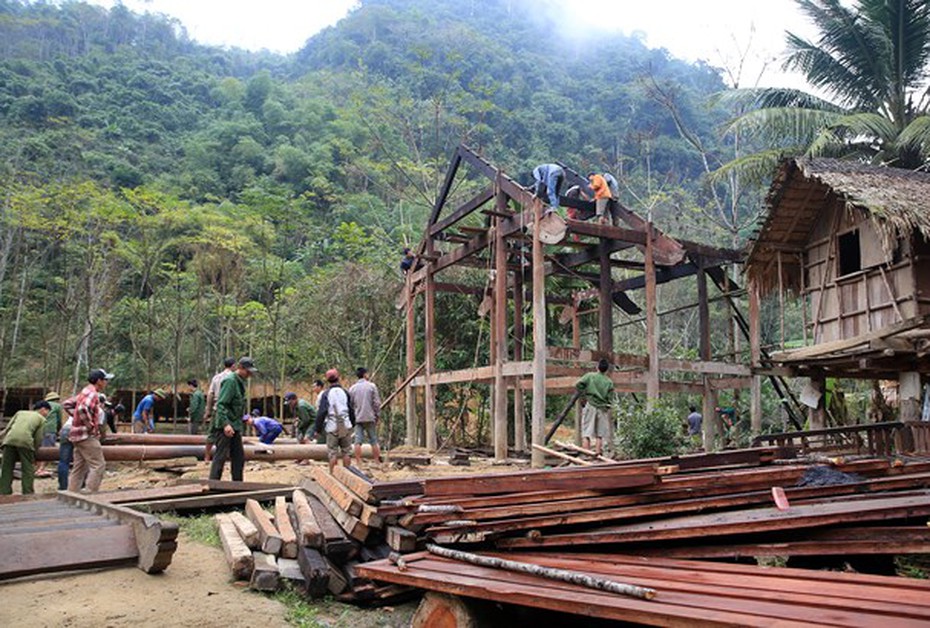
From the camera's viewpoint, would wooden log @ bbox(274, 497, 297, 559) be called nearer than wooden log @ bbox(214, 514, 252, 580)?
No

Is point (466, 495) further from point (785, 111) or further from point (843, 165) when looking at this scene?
point (785, 111)

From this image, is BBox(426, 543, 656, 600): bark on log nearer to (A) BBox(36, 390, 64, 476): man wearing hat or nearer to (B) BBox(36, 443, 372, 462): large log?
(B) BBox(36, 443, 372, 462): large log

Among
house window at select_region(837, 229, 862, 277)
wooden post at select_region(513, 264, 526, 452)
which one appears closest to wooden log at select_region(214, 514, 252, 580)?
wooden post at select_region(513, 264, 526, 452)

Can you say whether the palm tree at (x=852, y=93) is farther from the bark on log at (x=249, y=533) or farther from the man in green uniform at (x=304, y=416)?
the bark on log at (x=249, y=533)

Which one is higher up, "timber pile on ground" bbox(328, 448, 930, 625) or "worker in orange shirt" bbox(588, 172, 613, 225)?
"worker in orange shirt" bbox(588, 172, 613, 225)

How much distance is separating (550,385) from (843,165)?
727 centimetres

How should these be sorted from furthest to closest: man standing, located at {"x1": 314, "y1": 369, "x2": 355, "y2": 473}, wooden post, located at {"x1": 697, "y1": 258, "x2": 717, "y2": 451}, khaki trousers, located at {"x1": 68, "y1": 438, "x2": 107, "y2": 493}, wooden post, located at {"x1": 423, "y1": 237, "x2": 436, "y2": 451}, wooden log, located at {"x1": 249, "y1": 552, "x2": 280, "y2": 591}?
wooden post, located at {"x1": 423, "y1": 237, "x2": 436, "y2": 451} < wooden post, located at {"x1": 697, "y1": 258, "x2": 717, "y2": 451} < man standing, located at {"x1": 314, "y1": 369, "x2": 355, "y2": 473} < khaki trousers, located at {"x1": 68, "y1": 438, "x2": 107, "y2": 493} < wooden log, located at {"x1": 249, "y1": 552, "x2": 280, "y2": 591}

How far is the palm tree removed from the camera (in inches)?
757

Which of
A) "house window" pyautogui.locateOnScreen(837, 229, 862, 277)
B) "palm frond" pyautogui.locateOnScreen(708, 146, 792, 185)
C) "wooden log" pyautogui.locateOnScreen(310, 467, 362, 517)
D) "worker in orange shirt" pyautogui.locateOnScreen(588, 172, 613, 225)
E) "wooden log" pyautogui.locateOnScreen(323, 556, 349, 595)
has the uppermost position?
"palm frond" pyautogui.locateOnScreen(708, 146, 792, 185)

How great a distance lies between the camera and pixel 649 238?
13.4 meters

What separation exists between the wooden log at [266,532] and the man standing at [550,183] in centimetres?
808

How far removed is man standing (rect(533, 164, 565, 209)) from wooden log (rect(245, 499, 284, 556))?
8.08 metres

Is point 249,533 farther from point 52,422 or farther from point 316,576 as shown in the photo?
point 52,422

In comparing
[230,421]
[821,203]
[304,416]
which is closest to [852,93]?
[821,203]
